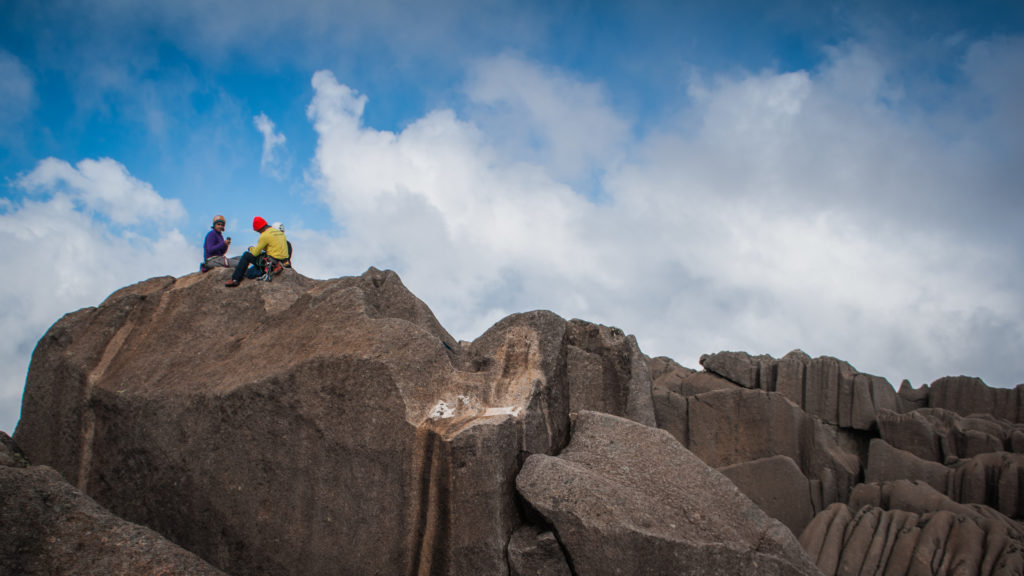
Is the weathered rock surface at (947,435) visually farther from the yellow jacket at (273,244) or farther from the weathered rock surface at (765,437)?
the yellow jacket at (273,244)

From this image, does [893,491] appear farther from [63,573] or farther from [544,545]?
[63,573]

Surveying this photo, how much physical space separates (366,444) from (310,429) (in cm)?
54

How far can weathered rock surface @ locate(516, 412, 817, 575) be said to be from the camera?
194 inches

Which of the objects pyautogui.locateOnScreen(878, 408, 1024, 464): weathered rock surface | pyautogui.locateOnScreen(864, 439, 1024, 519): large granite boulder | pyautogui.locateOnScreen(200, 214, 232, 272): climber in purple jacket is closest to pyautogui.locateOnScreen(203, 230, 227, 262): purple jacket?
pyautogui.locateOnScreen(200, 214, 232, 272): climber in purple jacket

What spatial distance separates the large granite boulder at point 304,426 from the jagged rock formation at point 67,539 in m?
1.07

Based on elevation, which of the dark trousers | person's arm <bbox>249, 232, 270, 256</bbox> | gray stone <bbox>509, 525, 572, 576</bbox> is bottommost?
gray stone <bbox>509, 525, 572, 576</bbox>

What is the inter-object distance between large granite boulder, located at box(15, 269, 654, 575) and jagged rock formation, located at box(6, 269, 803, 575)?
0.05 feet

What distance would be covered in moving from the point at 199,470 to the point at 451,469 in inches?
96.1

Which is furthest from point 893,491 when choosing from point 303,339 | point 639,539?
point 303,339

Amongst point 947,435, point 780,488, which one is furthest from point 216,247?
point 947,435

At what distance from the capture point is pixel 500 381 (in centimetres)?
593

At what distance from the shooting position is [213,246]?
8836mm

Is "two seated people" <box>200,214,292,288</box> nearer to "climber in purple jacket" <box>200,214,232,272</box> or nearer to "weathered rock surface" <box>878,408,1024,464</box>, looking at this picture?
"climber in purple jacket" <box>200,214,232,272</box>

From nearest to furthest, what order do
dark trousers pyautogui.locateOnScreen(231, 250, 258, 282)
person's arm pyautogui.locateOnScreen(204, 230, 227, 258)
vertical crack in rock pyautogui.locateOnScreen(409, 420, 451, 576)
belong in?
vertical crack in rock pyautogui.locateOnScreen(409, 420, 451, 576) → dark trousers pyautogui.locateOnScreen(231, 250, 258, 282) → person's arm pyautogui.locateOnScreen(204, 230, 227, 258)
